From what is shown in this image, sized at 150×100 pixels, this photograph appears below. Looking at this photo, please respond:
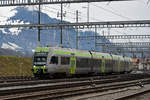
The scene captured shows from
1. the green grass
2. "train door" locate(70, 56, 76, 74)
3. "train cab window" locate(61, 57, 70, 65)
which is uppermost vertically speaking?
"train cab window" locate(61, 57, 70, 65)

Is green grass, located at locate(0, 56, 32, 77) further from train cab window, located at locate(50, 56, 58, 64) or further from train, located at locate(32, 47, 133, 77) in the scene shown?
train cab window, located at locate(50, 56, 58, 64)

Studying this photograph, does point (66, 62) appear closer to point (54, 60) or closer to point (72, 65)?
point (72, 65)

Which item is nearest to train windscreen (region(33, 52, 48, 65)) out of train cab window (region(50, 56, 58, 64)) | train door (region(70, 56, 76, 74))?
train cab window (region(50, 56, 58, 64))

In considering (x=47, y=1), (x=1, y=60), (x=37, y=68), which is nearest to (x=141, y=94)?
(x=37, y=68)

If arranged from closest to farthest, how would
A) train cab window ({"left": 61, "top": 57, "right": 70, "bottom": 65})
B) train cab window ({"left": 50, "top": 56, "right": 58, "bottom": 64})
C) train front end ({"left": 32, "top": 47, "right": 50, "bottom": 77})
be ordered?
train front end ({"left": 32, "top": 47, "right": 50, "bottom": 77}) < train cab window ({"left": 50, "top": 56, "right": 58, "bottom": 64}) < train cab window ({"left": 61, "top": 57, "right": 70, "bottom": 65})

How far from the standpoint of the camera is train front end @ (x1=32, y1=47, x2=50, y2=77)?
31114mm

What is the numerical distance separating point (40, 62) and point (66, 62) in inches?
123

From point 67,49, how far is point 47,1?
20.2 feet

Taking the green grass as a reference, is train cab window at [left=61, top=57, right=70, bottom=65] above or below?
above

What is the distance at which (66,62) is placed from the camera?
33.7 meters

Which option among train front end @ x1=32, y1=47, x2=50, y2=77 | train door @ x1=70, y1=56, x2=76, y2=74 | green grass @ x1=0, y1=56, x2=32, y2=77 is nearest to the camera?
train front end @ x1=32, y1=47, x2=50, y2=77

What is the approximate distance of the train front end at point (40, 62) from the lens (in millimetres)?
31114

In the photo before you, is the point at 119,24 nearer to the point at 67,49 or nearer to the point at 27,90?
the point at 67,49

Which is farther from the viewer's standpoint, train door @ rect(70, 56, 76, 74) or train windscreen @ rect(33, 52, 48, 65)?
train door @ rect(70, 56, 76, 74)
